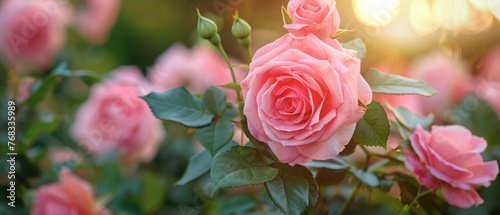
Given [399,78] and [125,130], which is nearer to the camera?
[399,78]

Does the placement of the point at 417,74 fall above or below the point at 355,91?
below

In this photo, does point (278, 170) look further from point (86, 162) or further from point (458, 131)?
point (86, 162)

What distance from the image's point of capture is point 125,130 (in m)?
1.11

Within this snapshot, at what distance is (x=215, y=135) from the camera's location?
0.56m

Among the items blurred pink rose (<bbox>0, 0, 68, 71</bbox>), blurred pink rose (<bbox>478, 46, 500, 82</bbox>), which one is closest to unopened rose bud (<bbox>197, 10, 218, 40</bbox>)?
blurred pink rose (<bbox>0, 0, 68, 71</bbox>)

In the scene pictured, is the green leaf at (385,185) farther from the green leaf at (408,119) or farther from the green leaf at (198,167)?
the green leaf at (198,167)

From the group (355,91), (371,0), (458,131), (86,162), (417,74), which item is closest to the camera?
(355,91)

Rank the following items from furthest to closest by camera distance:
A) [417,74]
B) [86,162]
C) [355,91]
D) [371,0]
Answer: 1. [417,74]
2. [86,162]
3. [371,0]
4. [355,91]

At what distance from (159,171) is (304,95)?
26.7 inches

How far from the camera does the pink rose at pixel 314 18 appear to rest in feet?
1.61

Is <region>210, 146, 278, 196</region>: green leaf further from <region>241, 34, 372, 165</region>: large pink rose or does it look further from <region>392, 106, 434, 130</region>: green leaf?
<region>392, 106, 434, 130</region>: green leaf

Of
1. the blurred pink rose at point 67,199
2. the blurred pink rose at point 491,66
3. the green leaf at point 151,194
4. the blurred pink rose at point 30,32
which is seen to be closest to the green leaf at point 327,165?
the blurred pink rose at point 67,199

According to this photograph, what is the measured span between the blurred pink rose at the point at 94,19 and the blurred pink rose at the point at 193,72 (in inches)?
15.4

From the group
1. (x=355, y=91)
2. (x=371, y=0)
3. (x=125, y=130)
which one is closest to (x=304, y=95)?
(x=355, y=91)
